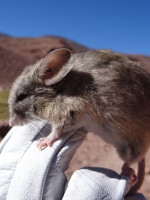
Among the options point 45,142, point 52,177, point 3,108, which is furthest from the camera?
point 3,108

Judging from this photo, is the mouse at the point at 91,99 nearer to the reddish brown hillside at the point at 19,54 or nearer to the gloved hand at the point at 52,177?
the gloved hand at the point at 52,177

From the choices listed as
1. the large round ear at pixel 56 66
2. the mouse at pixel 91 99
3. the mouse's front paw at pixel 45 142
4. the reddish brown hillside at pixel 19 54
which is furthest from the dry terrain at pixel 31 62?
the mouse's front paw at pixel 45 142

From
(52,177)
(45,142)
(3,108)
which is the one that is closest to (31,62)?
(3,108)

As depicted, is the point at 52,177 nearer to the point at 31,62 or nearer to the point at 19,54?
the point at 31,62

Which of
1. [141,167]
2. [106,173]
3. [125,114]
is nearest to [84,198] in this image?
[106,173]

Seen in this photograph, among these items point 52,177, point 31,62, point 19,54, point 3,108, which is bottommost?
point 19,54

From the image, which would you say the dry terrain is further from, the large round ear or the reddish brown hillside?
the large round ear

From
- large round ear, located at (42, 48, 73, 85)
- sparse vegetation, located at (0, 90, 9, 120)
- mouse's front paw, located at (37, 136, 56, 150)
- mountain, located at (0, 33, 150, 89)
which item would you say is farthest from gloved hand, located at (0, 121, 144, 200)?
mountain, located at (0, 33, 150, 89)

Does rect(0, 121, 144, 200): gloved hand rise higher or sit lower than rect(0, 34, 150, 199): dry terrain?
higher
